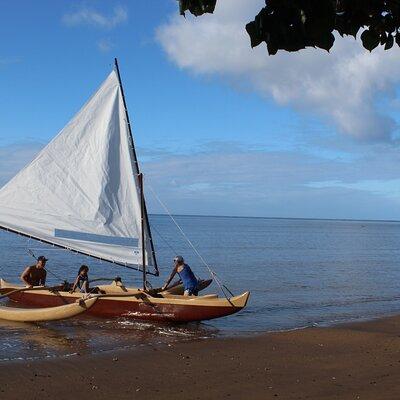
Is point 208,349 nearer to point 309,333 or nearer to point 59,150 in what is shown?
point 309,333

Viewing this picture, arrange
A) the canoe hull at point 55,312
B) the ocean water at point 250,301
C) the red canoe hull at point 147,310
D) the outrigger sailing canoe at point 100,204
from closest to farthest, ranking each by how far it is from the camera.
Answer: the ocean water at point 250,301 → the canoe hull at point 55,312 → the red canoe hull at point 147,310 → the outrigger sailing canoe at point 100,204

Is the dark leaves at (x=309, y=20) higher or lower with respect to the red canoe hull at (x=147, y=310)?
higher

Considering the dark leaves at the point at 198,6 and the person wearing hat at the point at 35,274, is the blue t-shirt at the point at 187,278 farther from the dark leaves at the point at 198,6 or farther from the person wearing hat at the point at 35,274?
the dark leaves at the point at 198,6

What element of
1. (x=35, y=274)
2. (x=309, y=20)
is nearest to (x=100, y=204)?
(x=35, y=274)

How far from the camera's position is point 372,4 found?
2877 millimetres

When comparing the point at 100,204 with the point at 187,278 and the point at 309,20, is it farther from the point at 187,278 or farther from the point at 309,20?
the point at 309,20

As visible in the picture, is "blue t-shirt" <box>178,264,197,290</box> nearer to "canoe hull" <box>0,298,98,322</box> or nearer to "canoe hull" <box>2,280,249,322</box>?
"canoe hull" <box>2,280,249,322</box>

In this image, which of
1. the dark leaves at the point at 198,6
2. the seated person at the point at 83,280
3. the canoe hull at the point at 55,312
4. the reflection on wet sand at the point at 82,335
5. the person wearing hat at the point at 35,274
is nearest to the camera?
the dark leaves at the point at 198,6

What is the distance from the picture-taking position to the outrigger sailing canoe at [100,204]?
14.8 metres

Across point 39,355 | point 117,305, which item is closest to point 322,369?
point 39,355

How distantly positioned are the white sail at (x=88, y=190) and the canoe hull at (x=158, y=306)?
1104 mm

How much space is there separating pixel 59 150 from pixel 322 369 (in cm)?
897

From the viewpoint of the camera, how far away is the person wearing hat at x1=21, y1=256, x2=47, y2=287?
55.3 feet

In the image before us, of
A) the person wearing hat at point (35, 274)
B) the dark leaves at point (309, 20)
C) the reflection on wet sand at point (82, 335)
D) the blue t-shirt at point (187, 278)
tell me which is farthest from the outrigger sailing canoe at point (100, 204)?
the dark leaves at point (309, 20)
